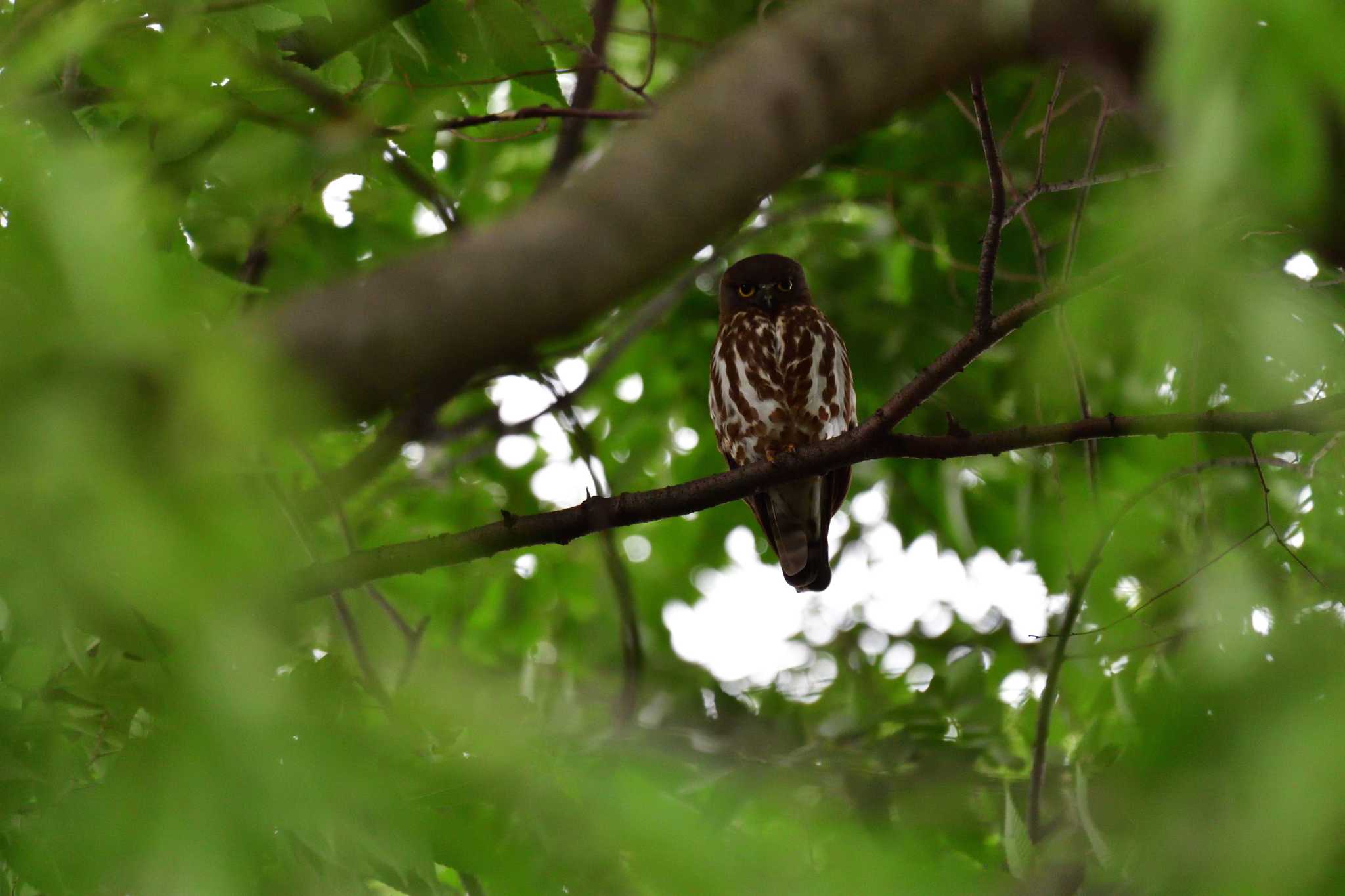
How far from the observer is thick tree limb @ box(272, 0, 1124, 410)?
3.44 ft

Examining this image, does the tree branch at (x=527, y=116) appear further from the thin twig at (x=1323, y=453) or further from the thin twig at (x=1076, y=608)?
the thin twig at (x=1323, y=453)

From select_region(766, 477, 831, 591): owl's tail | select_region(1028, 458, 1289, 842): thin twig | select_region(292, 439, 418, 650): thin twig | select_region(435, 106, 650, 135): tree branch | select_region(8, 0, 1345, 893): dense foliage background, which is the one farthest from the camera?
select_region(766, 477, 831, 591): owl's tail

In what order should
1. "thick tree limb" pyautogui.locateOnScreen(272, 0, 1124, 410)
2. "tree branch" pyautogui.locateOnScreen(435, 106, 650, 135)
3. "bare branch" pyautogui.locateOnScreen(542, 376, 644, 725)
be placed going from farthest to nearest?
"bare branch" pyautogui.locateOnScreen(542, 376, 644, 725) → "tree branch" pyautogui.locateOnScreen(435, 106, 650, 135) → "thick tree limb" pyautogui.locateOnScreen(272, 0, 1124, 410)

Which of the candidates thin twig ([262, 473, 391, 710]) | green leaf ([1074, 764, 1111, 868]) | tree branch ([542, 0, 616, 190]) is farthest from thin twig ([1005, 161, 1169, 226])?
thin twig ([262, 473, 391, 710])

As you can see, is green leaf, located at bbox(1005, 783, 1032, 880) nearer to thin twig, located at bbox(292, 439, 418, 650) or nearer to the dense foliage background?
the dense foliage background

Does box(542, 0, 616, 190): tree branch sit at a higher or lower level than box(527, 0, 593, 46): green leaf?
lower

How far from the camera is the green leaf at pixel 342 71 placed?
8.93 feet

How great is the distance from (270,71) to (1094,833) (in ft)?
7.57

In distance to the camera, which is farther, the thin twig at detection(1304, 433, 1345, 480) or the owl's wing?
the owl's wing

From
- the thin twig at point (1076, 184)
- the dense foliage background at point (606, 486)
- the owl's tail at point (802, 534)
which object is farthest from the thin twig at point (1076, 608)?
the owl's tail at point (802, 534)

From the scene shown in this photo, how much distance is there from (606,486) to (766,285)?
1.19m

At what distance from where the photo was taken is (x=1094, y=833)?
247 centimetres

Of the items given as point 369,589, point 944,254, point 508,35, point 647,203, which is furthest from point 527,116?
point 944,254

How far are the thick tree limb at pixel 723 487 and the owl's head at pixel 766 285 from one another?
1.95 meters
